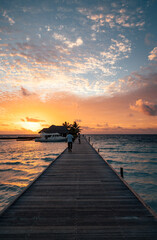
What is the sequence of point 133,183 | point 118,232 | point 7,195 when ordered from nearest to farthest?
1. point 118,232
2. point 7,195
3. point 133,183

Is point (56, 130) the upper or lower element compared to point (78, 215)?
upper

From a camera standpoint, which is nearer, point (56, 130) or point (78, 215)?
point (78, 215)

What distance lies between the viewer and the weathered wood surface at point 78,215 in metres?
3.24

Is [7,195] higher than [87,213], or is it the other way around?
[87,213]

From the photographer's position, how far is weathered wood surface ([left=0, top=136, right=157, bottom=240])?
3.24 metres

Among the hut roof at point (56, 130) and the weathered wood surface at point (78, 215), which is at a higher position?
the hut roof at point (56, 130)

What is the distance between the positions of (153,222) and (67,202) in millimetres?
2603

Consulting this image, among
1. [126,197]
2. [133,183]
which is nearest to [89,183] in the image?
[126,197]

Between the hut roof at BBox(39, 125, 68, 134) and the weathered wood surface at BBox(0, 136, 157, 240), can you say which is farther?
the hut roof at BBox(39, 125, 68, 134)

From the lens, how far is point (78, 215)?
12.9ft

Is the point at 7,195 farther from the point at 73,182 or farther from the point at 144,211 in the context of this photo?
the point at 144,211

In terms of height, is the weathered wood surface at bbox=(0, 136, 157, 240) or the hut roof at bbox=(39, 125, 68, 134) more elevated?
the hut roof at bbox=(39, 125, 68, 134)

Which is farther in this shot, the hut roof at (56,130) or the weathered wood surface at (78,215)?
the hut roof at (56,130)

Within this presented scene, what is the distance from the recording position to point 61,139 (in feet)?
160
